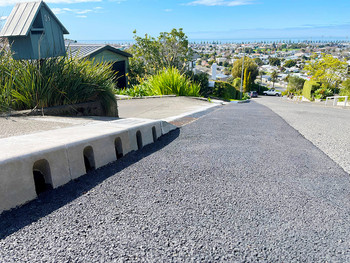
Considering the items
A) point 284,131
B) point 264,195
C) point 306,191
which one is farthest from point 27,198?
point 284,131

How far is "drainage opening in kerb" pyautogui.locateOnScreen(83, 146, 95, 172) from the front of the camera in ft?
12.9

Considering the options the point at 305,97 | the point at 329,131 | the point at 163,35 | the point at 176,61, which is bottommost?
the point at 305,97

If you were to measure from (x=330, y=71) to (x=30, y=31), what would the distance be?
45998mm

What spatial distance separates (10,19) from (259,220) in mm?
6196

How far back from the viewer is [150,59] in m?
26.2

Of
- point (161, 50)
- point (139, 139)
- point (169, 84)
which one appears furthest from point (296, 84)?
point (139, 139)

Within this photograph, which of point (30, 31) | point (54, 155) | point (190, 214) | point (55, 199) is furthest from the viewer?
point (30, 31)

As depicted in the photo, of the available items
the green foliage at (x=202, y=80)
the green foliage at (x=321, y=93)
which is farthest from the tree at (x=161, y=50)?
the green foliage at (x=321, y=93)

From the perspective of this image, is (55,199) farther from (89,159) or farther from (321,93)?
(321,93)

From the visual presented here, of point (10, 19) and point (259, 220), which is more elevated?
point (10, 19)

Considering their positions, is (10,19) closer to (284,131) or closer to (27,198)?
(27,198)

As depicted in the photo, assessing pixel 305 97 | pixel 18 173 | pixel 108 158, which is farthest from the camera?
pixel 305 97

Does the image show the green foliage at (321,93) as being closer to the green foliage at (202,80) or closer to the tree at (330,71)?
the tree at (330,71)

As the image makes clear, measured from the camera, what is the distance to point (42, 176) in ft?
11.2
